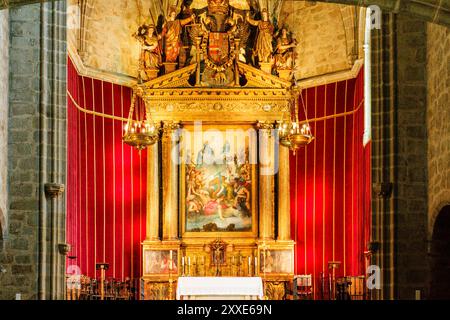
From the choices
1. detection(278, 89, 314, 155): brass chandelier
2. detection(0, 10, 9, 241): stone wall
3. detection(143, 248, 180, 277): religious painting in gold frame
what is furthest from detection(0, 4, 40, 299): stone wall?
detection(143, 248, 180, 277): religious painting in gold frame

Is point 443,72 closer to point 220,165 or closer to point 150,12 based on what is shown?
point 220,165

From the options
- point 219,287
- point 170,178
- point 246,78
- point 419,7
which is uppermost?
point 246,78

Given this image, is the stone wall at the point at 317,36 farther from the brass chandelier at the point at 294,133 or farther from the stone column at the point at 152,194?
the stone column at the point at 152,194

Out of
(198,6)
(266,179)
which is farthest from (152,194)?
(198,6)

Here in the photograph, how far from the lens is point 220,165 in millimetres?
24094

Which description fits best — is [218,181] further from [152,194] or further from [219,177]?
[152,194]

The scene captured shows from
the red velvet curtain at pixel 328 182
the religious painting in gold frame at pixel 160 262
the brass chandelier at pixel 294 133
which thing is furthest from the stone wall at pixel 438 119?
the religious painting in gold frame at pixel 160 262

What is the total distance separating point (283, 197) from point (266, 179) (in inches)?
21.4

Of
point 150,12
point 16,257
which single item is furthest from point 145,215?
point 16,257

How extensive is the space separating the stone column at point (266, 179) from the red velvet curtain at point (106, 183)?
266 cm

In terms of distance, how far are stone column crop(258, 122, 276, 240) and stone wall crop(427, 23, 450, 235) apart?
6738 millimetres

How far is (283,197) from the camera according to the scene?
23.7 meters

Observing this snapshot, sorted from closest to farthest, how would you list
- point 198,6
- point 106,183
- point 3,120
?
point 3,120
point 106,183
point 198,6

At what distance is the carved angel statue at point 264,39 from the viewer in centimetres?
2378
